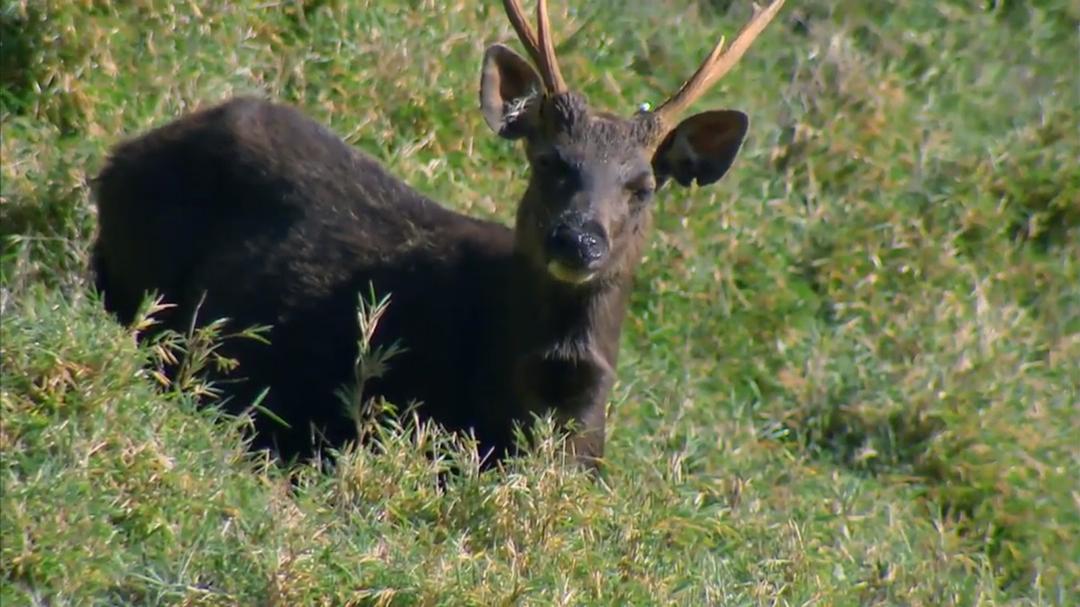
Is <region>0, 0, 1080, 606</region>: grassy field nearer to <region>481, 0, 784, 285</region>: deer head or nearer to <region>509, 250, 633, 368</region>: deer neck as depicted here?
<region>509, 250, 633, 368</region>: deer neck

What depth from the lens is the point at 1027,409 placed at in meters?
9.32

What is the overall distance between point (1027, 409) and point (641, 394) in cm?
181

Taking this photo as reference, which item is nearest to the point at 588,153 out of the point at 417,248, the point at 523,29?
the point at 523,29

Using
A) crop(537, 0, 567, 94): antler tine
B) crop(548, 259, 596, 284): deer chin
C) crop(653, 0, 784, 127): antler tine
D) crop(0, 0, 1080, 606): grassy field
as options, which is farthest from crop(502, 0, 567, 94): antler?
crop(0, 0, 1080, 606): grassy field

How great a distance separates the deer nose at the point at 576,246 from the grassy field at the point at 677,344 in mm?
742

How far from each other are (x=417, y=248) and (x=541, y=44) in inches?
35.1

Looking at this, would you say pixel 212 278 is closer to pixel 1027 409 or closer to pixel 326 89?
pixel 326 89

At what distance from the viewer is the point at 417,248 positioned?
26.0 feet

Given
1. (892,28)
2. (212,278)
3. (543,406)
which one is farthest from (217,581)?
(892,28)

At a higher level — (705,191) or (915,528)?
(705,191)

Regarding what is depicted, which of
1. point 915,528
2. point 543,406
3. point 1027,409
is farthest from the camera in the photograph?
point 1027,409

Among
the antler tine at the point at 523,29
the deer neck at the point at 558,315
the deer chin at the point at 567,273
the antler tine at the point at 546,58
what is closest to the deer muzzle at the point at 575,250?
the deer chin at the point at 567,273

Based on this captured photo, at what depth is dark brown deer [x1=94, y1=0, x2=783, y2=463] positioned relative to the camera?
7500 millimetres

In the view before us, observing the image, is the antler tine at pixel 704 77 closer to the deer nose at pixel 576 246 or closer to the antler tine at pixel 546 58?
the antler tine at pixel 546 58
